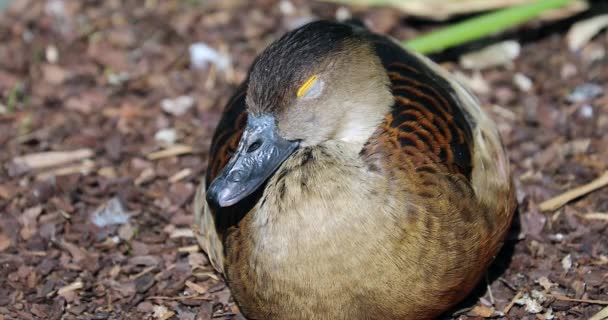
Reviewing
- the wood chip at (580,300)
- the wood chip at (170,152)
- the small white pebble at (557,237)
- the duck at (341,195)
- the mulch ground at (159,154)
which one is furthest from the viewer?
the wood chip at (170,152)

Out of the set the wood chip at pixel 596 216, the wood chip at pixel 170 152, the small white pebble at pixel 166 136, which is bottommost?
the wood chip at pixel 596 216

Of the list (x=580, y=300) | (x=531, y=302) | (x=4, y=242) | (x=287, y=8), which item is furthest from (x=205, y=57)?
(x=580, y=300)

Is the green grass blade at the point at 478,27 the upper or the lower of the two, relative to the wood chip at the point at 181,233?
upper

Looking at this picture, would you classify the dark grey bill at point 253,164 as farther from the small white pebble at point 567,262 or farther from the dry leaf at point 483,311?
the small white pebble at point 567,262

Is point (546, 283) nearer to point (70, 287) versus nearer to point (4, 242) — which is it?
point (70, 287)

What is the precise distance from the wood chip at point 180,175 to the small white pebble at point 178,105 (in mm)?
629

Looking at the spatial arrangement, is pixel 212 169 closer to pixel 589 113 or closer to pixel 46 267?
pixel 46 267

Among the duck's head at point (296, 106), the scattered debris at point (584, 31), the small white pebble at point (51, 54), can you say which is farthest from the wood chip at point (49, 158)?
the scattered debris at point (584, 31)

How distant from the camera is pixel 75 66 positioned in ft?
22.0

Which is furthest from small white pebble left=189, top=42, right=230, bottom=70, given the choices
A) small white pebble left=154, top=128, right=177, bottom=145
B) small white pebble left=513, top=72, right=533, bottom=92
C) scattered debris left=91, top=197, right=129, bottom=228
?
small white pebble left=513, top=72, right=533, bottom=92

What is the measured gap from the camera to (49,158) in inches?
232

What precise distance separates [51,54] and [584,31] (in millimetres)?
3764

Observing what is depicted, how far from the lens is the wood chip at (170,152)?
5.93m

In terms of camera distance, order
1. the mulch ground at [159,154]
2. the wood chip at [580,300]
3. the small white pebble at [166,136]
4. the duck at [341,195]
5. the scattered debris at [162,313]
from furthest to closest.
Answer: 1. the small white pebble at [166,136]
2. the mulch ground at [159,154]
3. the scattered debris at [162,313]
4. the wood chip at [580,300]
5. the duck at [341,195]
